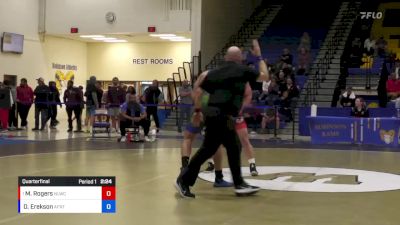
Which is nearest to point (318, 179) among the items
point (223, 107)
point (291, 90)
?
point (223, 107)

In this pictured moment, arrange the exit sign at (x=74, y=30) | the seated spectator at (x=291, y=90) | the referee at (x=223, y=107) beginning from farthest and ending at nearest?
the exit sign at (x=74, y=30), the seated spectator at (x=291, y=90), the referee at (x=223, y=107)

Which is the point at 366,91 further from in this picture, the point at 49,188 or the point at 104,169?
the point at 49,188

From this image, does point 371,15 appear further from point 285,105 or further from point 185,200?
point 185,200

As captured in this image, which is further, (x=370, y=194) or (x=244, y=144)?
(x=244, y=144)

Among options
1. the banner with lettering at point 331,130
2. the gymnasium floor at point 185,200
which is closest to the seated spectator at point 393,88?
the banner with lettering at point 331,130

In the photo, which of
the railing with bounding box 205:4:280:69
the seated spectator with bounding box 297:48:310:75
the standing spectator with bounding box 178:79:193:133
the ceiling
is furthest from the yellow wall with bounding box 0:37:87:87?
the seated spectator with bounding box 297:48:310:75

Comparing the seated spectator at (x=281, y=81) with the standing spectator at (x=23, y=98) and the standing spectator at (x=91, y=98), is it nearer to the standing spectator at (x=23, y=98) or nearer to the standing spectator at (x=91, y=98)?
the standing spectator at (x=91, y=98)

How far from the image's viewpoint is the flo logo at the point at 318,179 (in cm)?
811

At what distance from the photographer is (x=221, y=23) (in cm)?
2727

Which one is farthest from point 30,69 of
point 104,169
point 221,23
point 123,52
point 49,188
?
point 49,188

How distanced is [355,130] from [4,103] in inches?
425

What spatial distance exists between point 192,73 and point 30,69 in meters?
7.07
